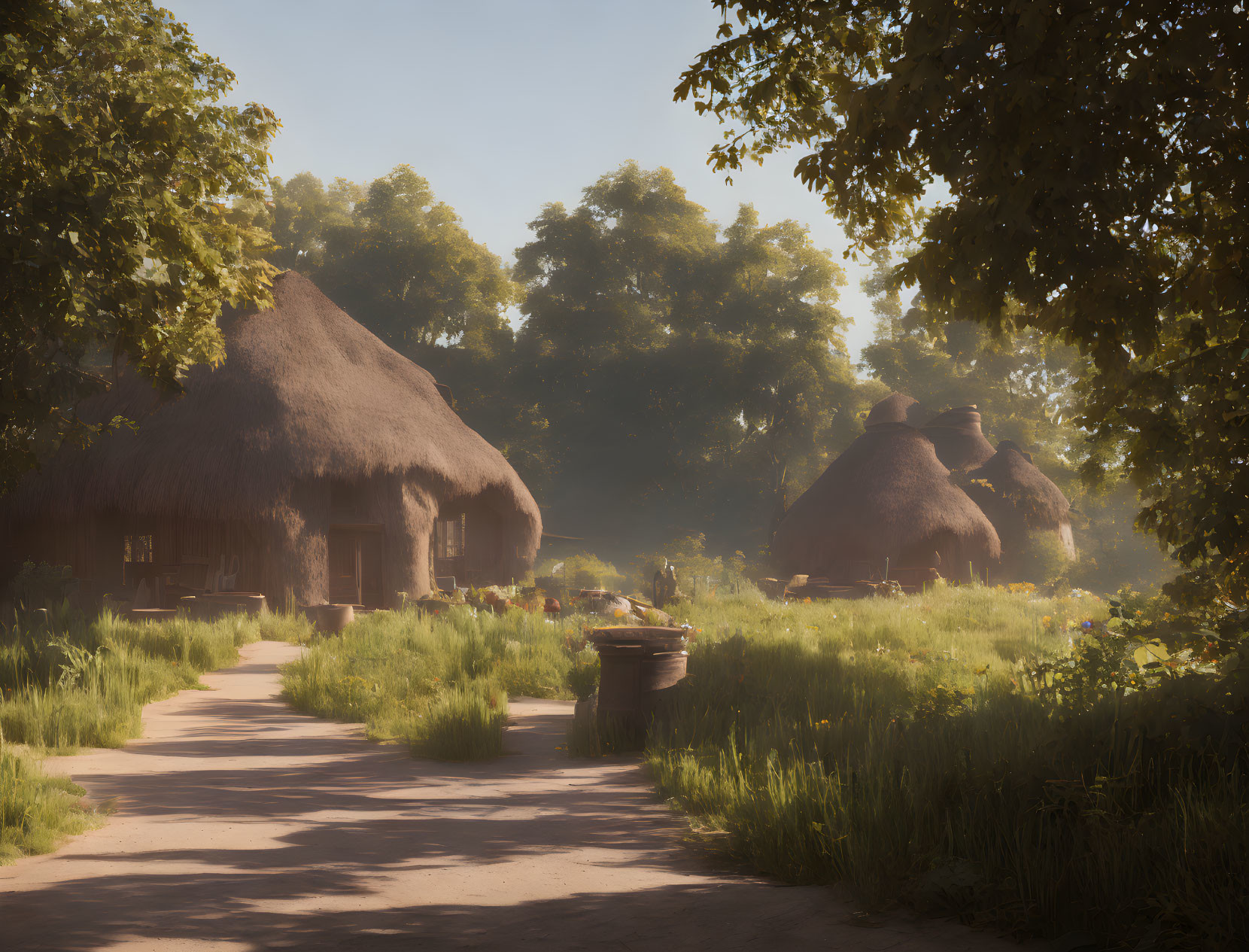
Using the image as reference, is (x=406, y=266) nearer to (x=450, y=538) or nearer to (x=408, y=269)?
(x=408, y=269)

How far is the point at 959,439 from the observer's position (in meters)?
32.8

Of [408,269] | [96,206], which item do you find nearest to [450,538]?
[408,269]

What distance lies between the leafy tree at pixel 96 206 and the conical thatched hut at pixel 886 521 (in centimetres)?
1992

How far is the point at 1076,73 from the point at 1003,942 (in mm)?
3593

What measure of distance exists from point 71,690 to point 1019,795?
8.16 metres

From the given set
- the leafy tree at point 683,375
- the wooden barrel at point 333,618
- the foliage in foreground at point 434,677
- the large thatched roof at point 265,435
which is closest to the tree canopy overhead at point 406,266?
the leafy tree at point 683,375

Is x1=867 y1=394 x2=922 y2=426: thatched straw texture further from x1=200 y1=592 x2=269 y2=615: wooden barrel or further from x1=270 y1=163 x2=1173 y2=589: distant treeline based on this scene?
x1=200 y1=592 x2=269 y2=615: wooden barrel

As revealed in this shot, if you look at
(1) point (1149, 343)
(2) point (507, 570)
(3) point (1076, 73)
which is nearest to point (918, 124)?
Answer: (3) point (1076, 73)

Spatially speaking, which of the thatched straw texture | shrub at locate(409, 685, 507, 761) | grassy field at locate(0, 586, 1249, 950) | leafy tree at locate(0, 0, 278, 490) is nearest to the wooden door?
grassy field at locate(0, 586, 1249, 950)

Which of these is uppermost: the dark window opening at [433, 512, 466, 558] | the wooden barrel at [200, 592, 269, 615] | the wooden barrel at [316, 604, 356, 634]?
the dark window opening at [433, 512, 466, 558]

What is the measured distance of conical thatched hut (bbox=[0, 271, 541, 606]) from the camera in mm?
16344

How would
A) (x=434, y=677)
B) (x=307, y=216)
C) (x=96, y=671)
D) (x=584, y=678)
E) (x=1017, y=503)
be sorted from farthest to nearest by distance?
(x=307, y=216) → (x=1017, y=503) → (x=434, y=677) → (x=584, y=678) → (x=96, y=671)

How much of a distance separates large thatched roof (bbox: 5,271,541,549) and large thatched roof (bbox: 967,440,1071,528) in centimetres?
1775

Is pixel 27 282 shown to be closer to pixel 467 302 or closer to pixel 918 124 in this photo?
pixel 918 124
